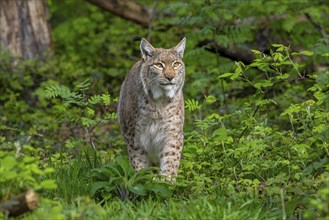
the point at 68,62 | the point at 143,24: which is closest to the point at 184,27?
the point at 143,24

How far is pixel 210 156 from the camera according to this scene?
25.4 ft

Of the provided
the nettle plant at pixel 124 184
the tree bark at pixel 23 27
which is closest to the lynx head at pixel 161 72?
the nettle plant at pixel 124 184

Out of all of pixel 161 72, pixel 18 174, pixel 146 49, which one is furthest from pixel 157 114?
pixel 18 174

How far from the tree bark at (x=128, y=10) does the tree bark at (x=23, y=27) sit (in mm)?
906

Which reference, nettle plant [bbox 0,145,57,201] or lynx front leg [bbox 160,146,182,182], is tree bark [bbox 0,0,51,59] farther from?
nettle plant [bbox 0,145,57,201]

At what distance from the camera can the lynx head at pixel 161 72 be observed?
7477 mm

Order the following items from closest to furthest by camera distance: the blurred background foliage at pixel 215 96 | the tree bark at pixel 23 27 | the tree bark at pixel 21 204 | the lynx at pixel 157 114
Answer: the tree bark at pixel 21 204 < the blurred background foliage at pixel 215 96 < the lynx at pixel 157 114 < the tree bark at pixel 23 27

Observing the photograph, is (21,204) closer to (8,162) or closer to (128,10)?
(8,162)

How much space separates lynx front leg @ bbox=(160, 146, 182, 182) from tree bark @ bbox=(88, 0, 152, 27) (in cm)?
561

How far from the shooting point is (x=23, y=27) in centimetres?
1281

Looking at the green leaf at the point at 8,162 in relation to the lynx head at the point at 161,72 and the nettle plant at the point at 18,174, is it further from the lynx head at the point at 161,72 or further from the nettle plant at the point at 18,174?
the lynx head at the point at 161,72

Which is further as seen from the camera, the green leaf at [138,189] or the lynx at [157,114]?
the lynx at [157,114]

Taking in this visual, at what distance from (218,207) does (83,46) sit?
992 cm

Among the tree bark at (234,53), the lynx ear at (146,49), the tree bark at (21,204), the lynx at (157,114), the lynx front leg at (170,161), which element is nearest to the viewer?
the tree bark at (21,204)
